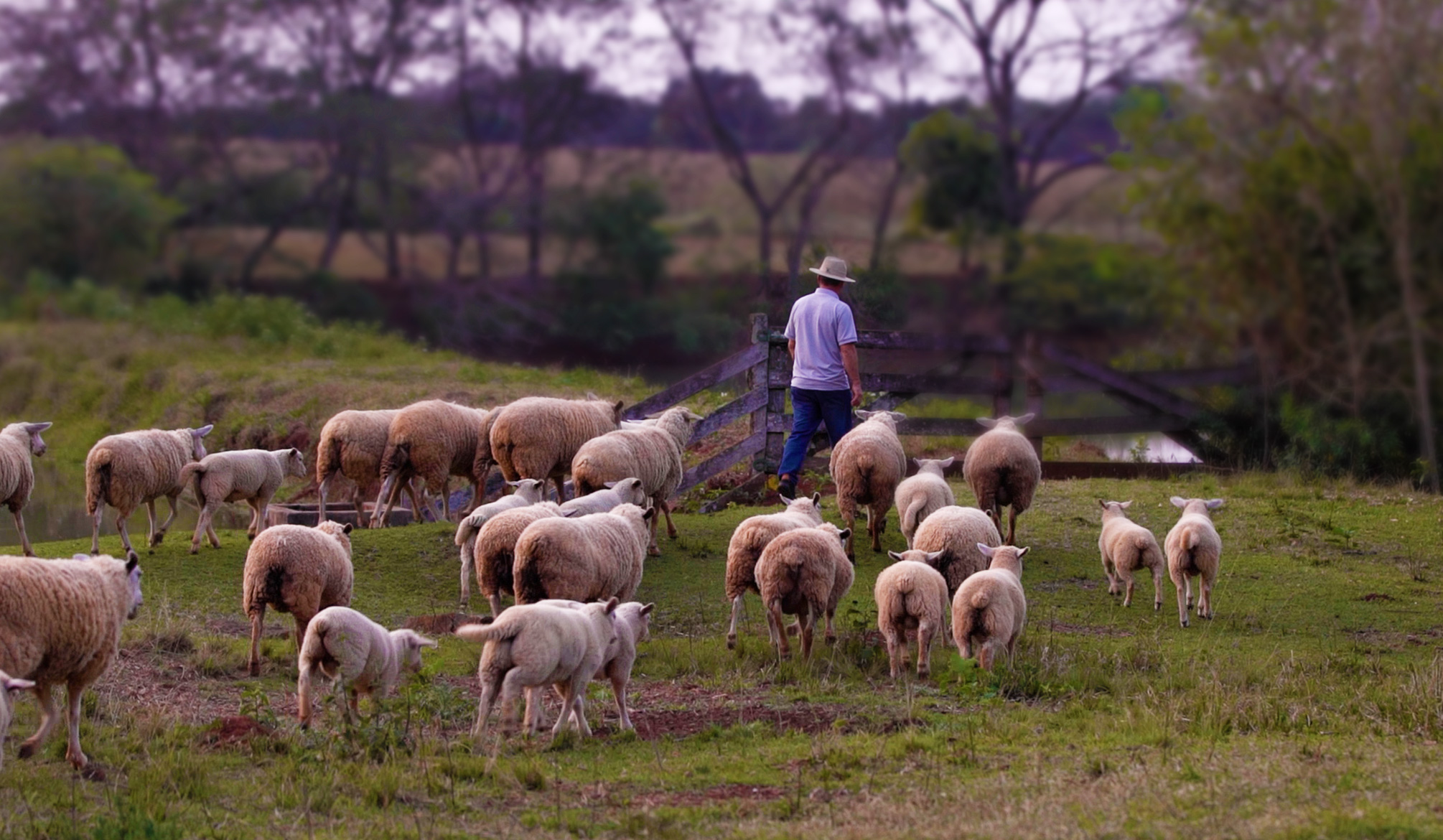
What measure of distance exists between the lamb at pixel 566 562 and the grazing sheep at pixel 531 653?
132 cm

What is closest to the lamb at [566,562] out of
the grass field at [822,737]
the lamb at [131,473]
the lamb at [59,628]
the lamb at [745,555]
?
the grass field at [822,737]

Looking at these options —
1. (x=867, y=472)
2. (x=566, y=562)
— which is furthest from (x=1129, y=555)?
(x=566, y=562)

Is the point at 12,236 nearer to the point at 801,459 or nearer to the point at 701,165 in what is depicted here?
the point at 701,165

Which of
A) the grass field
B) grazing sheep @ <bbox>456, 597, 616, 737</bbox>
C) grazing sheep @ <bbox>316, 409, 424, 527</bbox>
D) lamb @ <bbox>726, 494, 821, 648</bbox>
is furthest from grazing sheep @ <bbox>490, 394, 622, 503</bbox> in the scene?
grazing sheep @ <bbox>456, 597, 616, 737</bbox>

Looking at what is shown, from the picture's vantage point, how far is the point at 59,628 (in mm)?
6453

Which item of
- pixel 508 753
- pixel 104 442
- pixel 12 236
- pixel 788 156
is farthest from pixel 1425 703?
pixel 12 236

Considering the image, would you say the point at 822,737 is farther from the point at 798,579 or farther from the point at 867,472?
the point at 867,472

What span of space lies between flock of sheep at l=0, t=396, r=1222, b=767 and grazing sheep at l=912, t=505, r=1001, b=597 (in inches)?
0.5

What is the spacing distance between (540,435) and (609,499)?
1955 mm

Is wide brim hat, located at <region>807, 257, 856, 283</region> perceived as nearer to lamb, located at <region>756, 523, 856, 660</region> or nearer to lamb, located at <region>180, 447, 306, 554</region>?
lamb, located at <region>756, 523, 856, 660</region>

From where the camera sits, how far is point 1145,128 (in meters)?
Answer: 20.1

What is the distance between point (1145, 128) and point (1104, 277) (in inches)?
163

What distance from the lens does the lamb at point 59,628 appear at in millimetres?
6297

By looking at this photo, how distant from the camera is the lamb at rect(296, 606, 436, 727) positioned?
6852 mm
